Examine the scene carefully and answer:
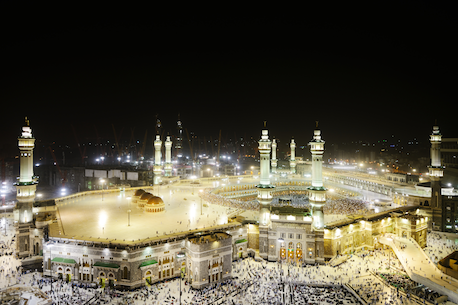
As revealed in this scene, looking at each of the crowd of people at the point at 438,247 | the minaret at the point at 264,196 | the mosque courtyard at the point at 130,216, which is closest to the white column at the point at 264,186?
the minaret at the point at 264,196

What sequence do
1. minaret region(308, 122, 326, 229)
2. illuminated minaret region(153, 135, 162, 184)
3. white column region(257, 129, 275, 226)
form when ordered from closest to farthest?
minaret region(308, 122, 326, 229), white column region(257, 129, 275, 226), illuminated minaret region(153, 135, 162, 184)

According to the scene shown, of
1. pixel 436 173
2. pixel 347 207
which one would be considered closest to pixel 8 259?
pixel 347 207

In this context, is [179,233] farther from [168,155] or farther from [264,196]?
[168,155]

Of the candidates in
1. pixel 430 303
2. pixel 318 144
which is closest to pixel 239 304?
pixel 430 303

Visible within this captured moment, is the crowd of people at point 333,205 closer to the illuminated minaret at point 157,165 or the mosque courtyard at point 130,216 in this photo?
the mosque courtyard at point 130,216

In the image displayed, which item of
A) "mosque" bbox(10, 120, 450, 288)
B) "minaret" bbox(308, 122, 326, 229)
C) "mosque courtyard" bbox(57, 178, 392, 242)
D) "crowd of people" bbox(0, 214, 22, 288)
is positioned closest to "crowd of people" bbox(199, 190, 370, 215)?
"mosque courtyard" bbox(57, 178, 392, 242)

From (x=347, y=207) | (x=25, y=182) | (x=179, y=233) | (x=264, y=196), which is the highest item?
(x=25, y=182)

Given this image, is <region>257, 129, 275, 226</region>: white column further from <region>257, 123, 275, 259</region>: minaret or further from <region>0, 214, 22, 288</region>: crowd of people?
<region>0, 214, 22, 288</region>: crowd of people

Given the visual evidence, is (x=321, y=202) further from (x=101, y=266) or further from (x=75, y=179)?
(x=75, y=179)
